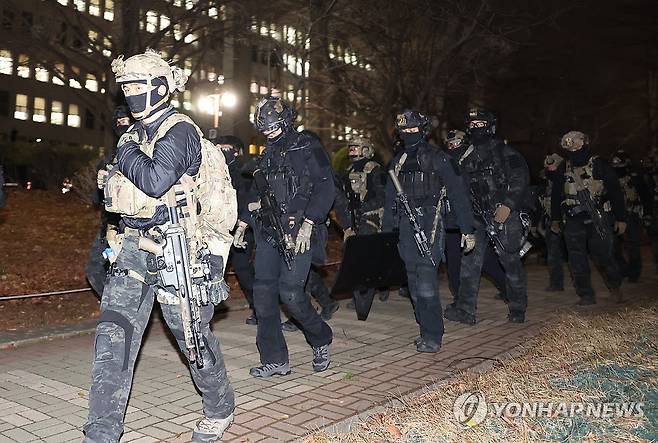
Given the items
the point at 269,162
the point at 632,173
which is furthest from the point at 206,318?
the point at 632,173

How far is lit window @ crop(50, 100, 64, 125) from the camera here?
4925cm

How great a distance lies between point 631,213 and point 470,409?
9.11 meters

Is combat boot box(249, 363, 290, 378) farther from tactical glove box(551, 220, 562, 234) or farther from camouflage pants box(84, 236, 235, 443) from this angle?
tactical glove box(551, 220, 562, 234)

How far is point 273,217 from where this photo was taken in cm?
548

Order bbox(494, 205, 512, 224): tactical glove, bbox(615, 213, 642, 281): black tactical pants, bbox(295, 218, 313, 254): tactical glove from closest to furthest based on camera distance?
bbox(295, 218, 313, 254): tactical glove < bbox(494, 205, 512, 224): tactical glove < bbox(615, 213, 642, 281): black tactical pants

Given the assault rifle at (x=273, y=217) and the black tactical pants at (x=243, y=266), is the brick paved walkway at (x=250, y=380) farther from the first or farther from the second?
the assault rifle at (x=273, y=217)

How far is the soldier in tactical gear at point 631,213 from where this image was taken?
11719 millimetres

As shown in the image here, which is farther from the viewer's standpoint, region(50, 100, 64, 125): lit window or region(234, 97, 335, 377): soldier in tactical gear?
region(50, 100, 64, 125): lit window

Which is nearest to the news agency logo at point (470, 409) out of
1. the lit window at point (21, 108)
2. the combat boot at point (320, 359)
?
the combat boot at point (320, 359)

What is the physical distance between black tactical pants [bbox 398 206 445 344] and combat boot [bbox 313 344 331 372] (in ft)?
3.95

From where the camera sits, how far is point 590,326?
6.80 m

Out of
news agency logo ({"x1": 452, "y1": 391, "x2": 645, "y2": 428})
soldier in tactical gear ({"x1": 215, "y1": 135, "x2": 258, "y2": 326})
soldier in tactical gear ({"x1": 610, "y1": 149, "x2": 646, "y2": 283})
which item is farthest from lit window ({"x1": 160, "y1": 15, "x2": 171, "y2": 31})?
news agency logo ({"x1": 452, "y1": 391, "x2": 645, "y2": 428})

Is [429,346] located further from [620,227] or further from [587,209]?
[620,227]

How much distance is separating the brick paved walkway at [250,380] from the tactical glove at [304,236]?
1121 mm
